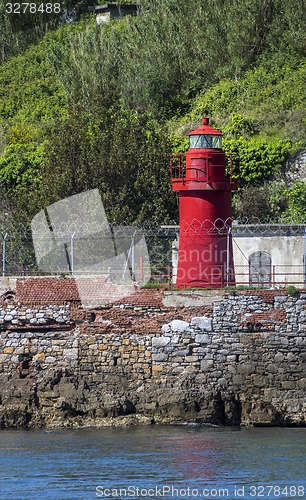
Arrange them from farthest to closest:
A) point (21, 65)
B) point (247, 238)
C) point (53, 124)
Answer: point (21, 65) → point (53, 124) → point (247, 238)

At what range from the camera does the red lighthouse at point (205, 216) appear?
84.5ft

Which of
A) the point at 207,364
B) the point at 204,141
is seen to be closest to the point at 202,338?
the point at 207,364

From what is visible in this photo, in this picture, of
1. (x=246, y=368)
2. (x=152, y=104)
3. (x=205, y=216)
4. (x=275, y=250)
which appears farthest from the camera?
(x=152, y=104)

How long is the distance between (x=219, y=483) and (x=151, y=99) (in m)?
23.4

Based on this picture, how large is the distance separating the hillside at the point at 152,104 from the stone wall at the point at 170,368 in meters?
7.04

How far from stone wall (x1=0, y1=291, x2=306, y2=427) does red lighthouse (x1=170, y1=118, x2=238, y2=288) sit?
46.5 inches

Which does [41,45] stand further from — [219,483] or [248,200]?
[219,483]

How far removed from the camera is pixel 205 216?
2577cm

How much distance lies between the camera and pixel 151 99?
135 ft

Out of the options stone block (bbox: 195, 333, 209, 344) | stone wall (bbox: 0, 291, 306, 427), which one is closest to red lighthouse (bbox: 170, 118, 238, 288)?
stone wall (bbox: 0, 291, 306, 427)

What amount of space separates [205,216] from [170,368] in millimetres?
3361

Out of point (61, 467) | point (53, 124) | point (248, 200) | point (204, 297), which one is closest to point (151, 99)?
point (53, 124)

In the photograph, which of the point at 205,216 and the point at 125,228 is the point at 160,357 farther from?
the point at 125,228
